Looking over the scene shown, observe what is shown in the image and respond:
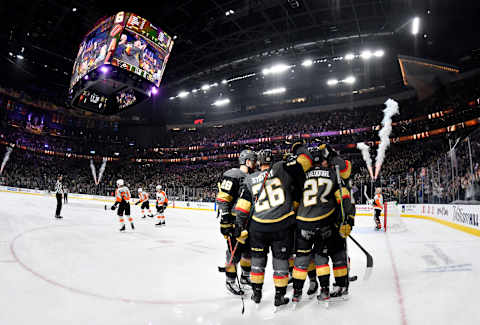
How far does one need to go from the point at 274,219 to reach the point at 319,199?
1.68ft

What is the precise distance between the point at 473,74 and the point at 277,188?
23680 millimetres

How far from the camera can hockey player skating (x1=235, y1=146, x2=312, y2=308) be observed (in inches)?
99.7

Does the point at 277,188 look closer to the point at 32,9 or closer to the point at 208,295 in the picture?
the point at 208,295

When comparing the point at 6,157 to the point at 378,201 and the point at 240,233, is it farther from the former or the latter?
the point at 240,233

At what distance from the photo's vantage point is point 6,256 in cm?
393

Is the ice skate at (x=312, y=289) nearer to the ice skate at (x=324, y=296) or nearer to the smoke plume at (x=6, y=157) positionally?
the ice skate at (x=324, y=296)

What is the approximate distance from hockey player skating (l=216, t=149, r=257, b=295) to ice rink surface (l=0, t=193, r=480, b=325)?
0.24 m

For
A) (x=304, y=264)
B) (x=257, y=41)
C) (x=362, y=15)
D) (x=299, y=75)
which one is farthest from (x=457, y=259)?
(x=299, y=75)

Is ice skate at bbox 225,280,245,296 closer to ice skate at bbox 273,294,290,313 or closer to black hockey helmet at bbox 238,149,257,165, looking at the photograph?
ice skate at bbox 273,294,290,313

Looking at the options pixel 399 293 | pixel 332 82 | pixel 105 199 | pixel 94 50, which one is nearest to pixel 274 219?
pixel 399 293

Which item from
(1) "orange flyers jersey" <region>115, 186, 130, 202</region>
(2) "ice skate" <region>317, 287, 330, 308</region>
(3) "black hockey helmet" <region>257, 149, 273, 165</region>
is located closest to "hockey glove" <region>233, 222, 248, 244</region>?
(3) "black hockey helmet" <region>257, 149, 273, 165</region>

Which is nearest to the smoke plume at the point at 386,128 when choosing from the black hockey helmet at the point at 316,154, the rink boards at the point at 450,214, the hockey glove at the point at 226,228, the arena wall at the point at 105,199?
the rink boards at the point at 450,214

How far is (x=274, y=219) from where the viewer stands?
257 cm

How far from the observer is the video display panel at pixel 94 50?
10.4 metres
